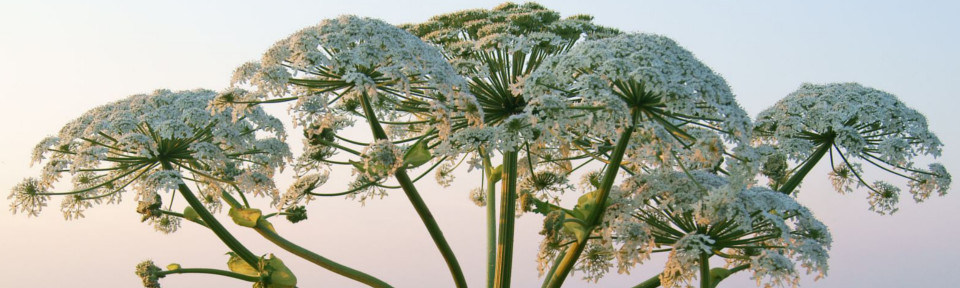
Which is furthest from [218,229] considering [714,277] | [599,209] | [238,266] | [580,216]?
[714,277]

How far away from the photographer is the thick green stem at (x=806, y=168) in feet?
42.5

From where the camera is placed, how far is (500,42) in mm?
11484

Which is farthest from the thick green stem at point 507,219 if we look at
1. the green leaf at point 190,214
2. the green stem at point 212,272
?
the green leaf at point 190,214

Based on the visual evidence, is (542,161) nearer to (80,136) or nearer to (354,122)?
(354,122)

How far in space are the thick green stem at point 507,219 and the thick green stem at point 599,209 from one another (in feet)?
2.14

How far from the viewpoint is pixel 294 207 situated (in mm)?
11695

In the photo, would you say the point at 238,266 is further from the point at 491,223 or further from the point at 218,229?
the point at 491,223

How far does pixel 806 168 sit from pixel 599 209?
14.8 feet

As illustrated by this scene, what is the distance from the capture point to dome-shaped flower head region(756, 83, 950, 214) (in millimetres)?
13055

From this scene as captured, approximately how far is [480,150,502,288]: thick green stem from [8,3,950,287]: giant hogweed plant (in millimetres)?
42

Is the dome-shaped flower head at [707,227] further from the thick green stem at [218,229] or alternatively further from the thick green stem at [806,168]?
the thick green stem at [218,229]

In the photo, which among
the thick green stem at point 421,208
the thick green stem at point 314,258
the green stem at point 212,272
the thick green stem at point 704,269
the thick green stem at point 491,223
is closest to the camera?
the thick green stem at point 421,208

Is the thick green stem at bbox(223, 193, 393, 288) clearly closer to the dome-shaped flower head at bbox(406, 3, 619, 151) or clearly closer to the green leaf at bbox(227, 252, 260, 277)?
the green leaf at bbox(227, 252, 260, 277)

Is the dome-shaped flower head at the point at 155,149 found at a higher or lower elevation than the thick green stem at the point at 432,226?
higher
